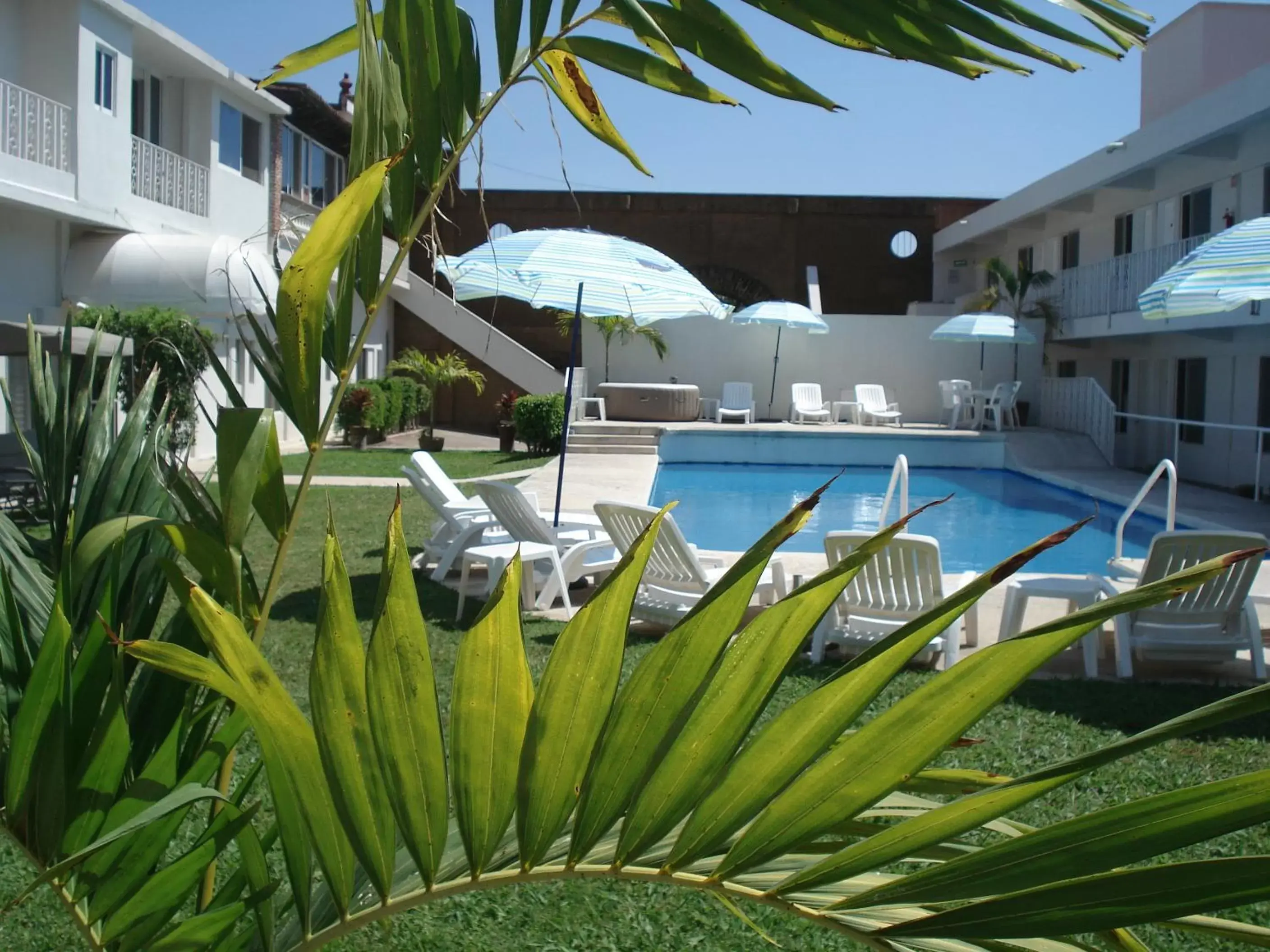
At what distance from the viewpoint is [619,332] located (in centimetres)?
2691

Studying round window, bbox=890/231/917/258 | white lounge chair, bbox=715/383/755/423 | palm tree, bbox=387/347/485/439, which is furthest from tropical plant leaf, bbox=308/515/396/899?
round window, bbox=890/231/917/258

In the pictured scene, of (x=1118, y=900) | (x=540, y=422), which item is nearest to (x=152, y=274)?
(x=540, y=422)

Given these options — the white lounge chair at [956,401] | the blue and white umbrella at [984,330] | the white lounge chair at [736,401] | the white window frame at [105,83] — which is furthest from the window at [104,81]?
the white lounge chair at [956,401]

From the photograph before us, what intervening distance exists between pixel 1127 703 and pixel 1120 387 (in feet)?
63.7

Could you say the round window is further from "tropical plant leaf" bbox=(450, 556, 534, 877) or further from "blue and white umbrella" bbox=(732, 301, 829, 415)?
"tropical plant leaf" bbox=(450, 556, 534, 877)

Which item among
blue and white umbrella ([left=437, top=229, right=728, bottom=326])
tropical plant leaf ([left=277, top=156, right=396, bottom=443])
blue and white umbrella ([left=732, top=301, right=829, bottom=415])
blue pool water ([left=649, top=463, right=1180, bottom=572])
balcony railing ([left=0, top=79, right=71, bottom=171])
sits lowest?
blue pool water ([left=649, top=463, right=1180, bottom=572])

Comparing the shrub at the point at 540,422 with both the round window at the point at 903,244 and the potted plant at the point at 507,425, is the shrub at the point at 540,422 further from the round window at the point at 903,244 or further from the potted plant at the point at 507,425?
the round window at the point at 903,244

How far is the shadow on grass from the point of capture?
6.01 m

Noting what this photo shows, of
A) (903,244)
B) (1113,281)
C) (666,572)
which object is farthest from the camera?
(903,244)

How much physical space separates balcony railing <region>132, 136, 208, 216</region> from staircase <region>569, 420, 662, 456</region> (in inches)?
303

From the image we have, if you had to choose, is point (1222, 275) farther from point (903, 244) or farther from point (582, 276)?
point (903, 244)

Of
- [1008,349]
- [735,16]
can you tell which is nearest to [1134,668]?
[735,16]

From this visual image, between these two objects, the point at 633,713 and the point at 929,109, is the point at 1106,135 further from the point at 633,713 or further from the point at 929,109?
the point at 633,713

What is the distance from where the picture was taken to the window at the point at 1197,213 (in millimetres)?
19219
